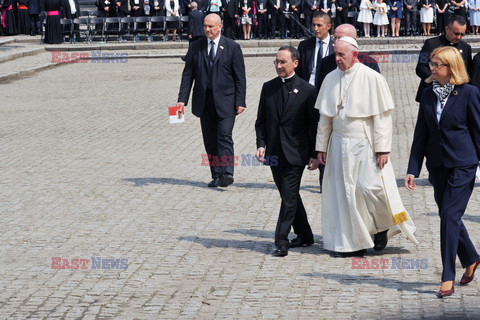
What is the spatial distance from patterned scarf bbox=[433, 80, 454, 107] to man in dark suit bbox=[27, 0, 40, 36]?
29.6 metres

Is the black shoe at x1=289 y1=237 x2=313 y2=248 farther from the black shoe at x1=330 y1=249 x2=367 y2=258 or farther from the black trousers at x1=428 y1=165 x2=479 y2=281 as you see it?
the black trousers at x1=428 y1=165 x2=479 y2=281

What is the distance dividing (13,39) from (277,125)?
88.7ft

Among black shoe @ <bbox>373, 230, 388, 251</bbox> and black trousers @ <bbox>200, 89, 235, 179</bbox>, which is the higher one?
black trousers @ <bbox>200, 89, 235, 179</bbox>

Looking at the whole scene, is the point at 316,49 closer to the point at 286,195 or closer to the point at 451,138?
the point at 286,195

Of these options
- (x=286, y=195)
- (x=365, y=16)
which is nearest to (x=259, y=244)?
(x=286, y=195)

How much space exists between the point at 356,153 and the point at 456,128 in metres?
1.12

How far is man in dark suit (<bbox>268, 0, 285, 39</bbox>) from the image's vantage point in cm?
3228

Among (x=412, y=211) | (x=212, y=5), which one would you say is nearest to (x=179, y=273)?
(x=412, y=211)

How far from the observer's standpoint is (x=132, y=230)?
8.92m

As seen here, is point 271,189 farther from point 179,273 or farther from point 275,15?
point 275,15

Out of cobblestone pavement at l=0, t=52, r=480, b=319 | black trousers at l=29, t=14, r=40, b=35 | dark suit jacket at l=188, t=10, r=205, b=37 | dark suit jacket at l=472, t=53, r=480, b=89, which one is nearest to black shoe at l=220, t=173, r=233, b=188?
cobblestone pavement at l=0, t=52, r=480, b=319

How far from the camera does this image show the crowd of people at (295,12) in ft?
102

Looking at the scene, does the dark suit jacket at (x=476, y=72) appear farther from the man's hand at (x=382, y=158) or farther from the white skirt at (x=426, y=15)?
the white skirt at (x=426, y=15)

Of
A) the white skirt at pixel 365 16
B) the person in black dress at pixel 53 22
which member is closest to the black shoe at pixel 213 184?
the white skirt at pixel 365 16
